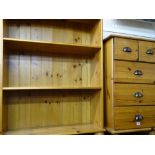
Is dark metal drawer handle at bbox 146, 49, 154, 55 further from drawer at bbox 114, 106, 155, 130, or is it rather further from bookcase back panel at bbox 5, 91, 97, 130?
bookcase back panel at bbox 5, 91, 97, 130

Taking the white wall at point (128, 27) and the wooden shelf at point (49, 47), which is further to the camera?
the white wall at point (128, 27)

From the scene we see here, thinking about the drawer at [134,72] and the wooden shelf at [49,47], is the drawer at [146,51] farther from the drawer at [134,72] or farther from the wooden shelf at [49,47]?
the wooden shelf at [49,47]

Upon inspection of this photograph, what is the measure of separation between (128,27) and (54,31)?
2.79ft

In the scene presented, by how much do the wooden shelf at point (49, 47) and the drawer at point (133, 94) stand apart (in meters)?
0.40

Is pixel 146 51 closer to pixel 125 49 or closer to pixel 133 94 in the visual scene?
pixel 125 49

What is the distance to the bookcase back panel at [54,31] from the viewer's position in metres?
1.37

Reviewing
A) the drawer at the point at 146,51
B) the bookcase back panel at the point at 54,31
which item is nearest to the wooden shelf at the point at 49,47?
the bookcase back panel at the point at 54,31

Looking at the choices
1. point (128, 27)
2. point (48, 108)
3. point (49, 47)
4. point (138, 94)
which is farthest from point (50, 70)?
point (128, 27)

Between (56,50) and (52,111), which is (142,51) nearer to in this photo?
(56,50)

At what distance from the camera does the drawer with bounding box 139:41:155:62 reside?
1.32m
